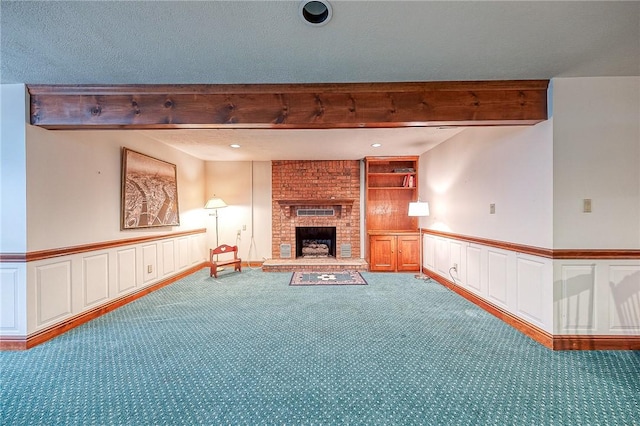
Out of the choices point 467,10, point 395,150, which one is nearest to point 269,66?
point 467,10

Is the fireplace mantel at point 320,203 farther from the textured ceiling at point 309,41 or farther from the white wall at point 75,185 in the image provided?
the textured ceiling at point 309,41

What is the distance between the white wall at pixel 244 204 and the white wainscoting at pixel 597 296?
4.95 meters

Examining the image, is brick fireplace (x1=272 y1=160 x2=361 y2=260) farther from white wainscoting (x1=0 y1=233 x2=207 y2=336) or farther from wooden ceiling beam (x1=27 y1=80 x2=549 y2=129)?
wooden ceiling beam (x1=27 y1=80 x2=549 y2=129)

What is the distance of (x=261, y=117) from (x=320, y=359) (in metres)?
2.18

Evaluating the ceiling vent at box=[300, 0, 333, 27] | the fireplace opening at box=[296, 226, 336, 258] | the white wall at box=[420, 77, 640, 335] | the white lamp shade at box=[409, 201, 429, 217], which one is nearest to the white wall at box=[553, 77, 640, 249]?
Result: the white wall at box=[420, 77, 640, 335]

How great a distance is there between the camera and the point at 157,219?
4.26 m

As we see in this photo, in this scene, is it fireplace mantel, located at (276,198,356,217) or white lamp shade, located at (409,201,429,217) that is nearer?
white lamp shade, located at (409,201,429,217)

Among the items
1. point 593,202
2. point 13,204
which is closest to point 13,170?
point 13,204

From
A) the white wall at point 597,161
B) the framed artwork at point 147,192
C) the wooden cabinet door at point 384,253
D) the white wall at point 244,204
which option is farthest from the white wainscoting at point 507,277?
the framed artwork at point 147,192

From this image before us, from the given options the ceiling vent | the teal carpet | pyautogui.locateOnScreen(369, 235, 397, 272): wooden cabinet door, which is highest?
the ceiling vent

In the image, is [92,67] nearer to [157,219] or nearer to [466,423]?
[157,219]

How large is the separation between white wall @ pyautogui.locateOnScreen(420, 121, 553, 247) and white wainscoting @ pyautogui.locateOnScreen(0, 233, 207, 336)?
4.67 m

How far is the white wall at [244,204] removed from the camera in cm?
605

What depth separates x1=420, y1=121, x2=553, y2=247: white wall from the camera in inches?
99.1
